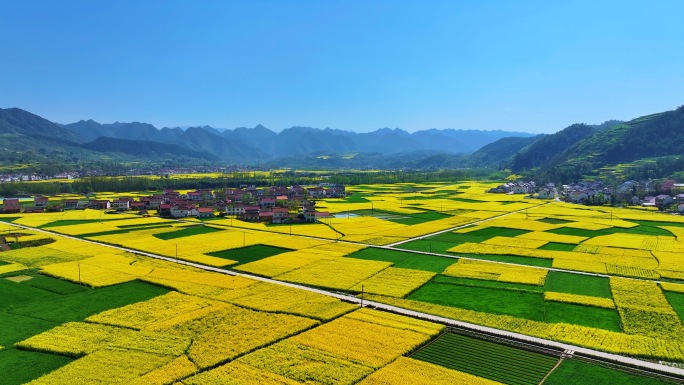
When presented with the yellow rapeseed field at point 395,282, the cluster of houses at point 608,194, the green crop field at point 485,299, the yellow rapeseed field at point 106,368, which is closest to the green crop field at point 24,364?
the yellow rapeseed field at point 106,368

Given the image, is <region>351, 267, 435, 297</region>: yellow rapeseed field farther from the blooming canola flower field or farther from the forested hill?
the forested hill

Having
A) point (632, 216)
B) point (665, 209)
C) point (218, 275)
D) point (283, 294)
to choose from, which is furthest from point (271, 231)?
point (665, 209)

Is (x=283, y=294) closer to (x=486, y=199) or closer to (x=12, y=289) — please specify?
(x=12, y=289)

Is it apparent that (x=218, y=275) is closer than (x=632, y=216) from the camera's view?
Yes

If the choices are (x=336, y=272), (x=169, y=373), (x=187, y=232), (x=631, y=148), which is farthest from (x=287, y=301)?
(x=631, y=148)

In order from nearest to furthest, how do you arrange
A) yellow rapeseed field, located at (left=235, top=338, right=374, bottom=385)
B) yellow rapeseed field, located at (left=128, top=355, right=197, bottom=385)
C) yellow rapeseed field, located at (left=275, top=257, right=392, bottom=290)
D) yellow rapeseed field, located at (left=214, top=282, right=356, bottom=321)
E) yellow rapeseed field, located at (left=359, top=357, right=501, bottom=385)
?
yellow rapeseed field, located at (left=128, top=355, right=197, bottom=385)
yellow rapeseed field, located at (left=359, top=357, right=501, bottom=385)
yellow rapeseed field, located at (left=235, top=338, right=374, bottom=385)
yellow rapeseed field, located at (left=214, top=282, right=356, bottom=321)
yellow rapeseed field, located at (left=275, top=257, right=392, bottom=290)

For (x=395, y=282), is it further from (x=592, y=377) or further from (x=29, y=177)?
(x=29, y=177)

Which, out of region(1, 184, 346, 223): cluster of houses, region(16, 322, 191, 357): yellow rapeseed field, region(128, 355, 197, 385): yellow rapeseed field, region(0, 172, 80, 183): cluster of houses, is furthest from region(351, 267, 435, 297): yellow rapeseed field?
region(0, 172, 80, 183): cluster of houses

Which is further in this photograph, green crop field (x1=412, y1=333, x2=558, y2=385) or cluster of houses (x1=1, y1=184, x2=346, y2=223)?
cluster of houses (x1=1, y1=184, x2=346, y2=223)
